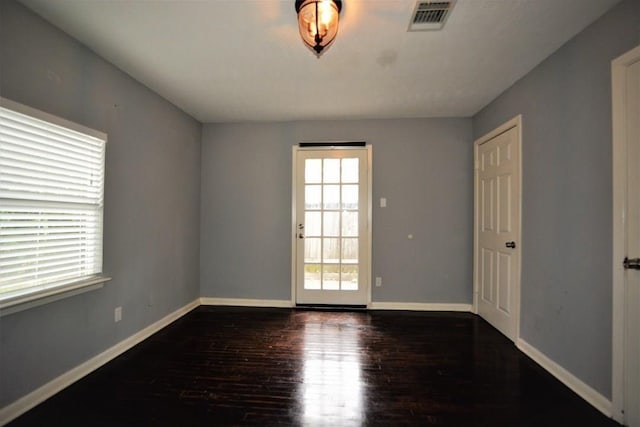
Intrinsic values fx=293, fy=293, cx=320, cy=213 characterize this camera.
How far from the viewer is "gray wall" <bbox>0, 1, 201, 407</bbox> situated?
5.72 feet

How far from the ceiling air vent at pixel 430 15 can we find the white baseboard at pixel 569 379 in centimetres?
256

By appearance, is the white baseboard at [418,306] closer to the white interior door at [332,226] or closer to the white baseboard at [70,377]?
the white interior door at [332,226]

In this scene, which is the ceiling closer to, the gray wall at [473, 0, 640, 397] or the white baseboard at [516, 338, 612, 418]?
the gray wall at [473, 0, 640, 397]

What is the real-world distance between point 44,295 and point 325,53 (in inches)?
99.3

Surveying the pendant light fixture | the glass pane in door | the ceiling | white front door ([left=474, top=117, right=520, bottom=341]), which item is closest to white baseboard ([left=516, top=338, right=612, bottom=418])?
white front door ([left=474, top=117, right=520, bottom=341])

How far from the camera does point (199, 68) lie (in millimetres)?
2510

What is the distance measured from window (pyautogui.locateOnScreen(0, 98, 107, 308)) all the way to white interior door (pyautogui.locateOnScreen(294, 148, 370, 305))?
2.16 metres

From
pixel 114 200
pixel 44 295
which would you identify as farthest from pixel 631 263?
pixel 114 200

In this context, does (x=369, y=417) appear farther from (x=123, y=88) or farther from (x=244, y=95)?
(x=123, y=88)

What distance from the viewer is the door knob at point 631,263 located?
1.62 metres

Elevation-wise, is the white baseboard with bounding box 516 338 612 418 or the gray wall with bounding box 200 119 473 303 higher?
the gray wall with bounding box 200 119 473 303

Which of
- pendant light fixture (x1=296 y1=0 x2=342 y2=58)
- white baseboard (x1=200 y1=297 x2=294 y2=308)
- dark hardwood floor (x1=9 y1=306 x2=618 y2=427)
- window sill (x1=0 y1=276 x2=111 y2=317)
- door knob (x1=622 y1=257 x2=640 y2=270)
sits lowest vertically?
dark hardwood floor (x1=9 y1=306 x2=618 y2=427)

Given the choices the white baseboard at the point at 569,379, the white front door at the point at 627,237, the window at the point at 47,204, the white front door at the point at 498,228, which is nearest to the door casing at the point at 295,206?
the white front door at the point at 498,228

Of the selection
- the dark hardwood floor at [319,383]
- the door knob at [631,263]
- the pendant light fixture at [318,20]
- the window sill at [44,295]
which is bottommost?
the dark hardwood floor at [319,383]
